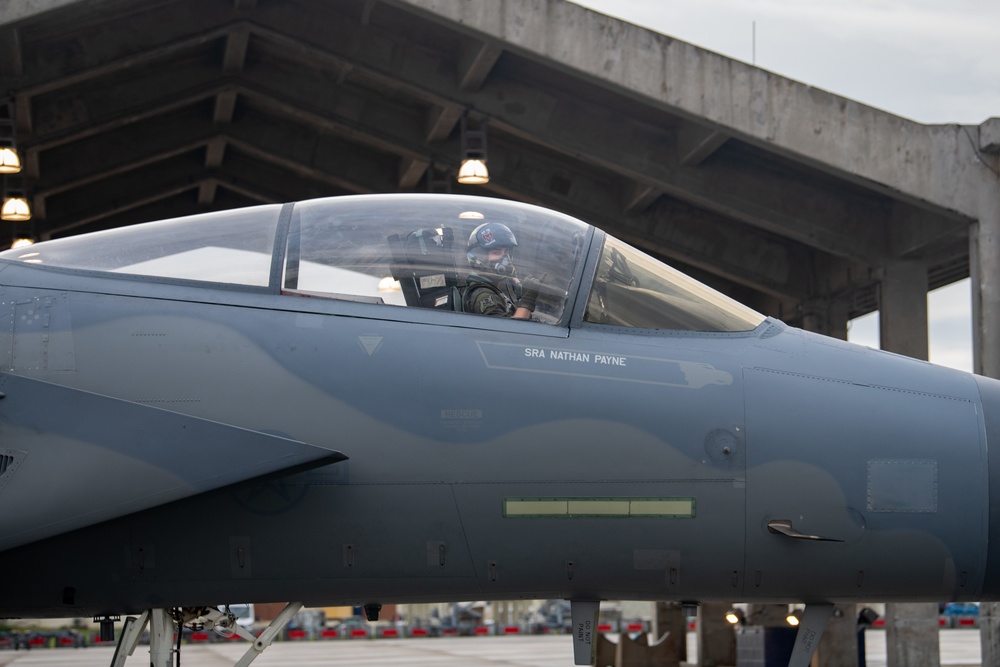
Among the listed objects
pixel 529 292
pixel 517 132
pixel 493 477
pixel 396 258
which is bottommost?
pixel 493 477

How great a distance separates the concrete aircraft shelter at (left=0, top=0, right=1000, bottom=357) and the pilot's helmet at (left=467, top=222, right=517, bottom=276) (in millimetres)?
8858

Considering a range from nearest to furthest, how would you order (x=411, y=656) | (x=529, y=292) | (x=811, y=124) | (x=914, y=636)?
(x=529, y=292)
(x=811, y=124)
(x=914, y=636)
(x=411, y=656)

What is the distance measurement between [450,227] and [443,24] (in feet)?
29.5

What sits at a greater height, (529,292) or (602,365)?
(529,292)

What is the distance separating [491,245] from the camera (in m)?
6.34

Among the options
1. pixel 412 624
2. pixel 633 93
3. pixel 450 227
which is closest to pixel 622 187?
pixel 633 93

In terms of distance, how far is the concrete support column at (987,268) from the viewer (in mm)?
14789

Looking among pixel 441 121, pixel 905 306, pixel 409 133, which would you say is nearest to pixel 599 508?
pixel 441 121

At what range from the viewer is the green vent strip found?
581cm

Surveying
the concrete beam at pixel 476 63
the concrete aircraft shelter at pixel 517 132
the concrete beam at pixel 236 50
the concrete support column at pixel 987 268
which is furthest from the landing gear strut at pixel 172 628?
the concrete beam at pixel 236 50

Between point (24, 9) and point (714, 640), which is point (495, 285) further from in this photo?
point (714, 640)

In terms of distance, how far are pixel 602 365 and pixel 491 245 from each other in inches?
35.4

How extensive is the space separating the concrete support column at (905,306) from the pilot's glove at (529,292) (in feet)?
41.5

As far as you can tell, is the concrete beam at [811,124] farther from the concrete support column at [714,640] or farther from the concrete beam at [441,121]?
the concrete support column at [714,640]
